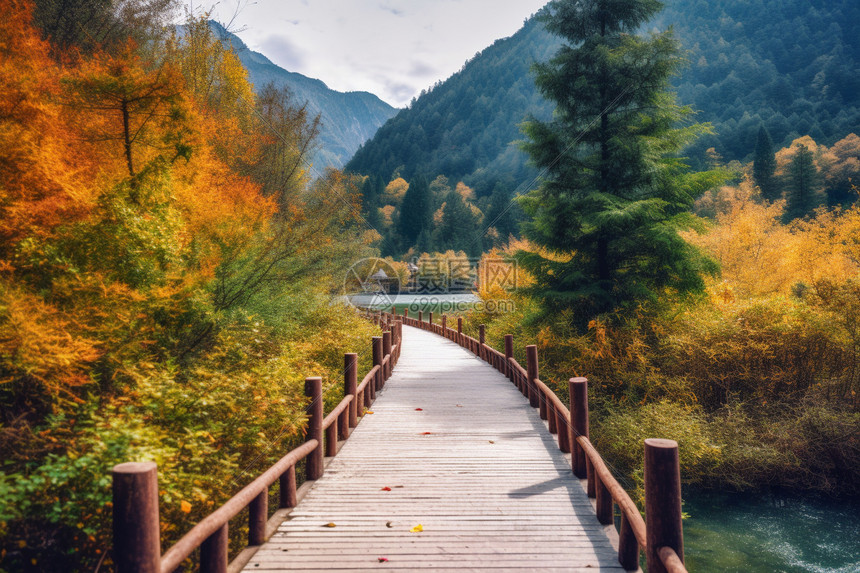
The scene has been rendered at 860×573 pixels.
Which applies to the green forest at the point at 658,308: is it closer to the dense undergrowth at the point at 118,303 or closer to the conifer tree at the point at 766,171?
the dense undergrowth at the point at 118,303

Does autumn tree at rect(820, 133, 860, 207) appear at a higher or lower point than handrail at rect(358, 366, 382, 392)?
higher

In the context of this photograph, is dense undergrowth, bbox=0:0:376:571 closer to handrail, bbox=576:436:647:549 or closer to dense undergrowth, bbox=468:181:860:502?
handrail, bbox=576:436:647:549

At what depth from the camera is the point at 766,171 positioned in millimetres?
46781

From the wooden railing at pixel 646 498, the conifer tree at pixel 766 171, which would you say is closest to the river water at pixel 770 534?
the wooden railing at pixel 646 498

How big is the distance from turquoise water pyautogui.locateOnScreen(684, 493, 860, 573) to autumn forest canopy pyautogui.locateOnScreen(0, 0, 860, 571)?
0.45 meters

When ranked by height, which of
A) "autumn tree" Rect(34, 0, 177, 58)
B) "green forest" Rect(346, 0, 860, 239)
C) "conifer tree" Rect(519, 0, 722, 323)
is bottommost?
"conifer tree" Rect(519, 0, 722, 323)

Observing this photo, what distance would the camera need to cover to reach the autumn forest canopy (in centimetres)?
454

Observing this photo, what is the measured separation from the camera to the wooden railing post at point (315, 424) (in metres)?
4.41

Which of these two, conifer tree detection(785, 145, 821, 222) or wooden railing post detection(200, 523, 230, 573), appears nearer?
wooden railing post detection(200, 523, 230, 573)

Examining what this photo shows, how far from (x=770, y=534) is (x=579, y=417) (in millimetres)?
4905

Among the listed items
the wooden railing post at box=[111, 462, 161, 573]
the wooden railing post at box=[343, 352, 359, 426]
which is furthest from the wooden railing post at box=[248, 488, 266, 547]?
the wooden railing post at box=[343, 352, 359, 426]

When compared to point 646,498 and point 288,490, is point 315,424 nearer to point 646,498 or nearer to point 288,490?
point 288,490

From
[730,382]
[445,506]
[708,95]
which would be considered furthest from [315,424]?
[708,95]

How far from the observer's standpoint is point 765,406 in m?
9.34
